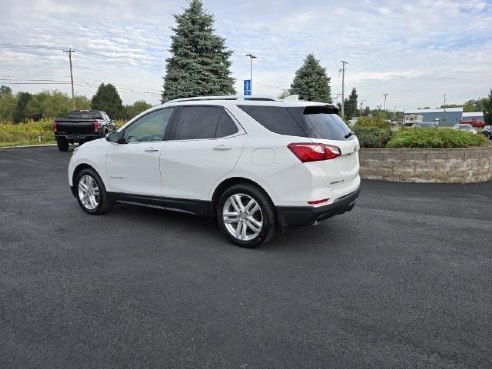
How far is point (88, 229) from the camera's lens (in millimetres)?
5586

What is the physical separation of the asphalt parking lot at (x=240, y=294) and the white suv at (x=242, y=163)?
45 cm

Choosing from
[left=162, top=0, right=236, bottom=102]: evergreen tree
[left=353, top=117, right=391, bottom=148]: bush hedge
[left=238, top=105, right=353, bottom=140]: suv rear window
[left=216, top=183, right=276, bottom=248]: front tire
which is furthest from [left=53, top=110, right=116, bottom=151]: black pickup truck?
[left=238, top=105, right=353, bottom=140]: suv rear window

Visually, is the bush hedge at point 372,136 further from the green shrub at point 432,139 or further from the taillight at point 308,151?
the taillight at point 308,151

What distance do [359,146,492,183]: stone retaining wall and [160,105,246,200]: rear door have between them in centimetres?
637

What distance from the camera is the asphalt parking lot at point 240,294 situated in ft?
8.86

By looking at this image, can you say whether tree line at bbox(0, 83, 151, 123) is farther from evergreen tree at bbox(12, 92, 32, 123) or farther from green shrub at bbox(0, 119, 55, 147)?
green shrub at bbox(0, 119, 55, 147)

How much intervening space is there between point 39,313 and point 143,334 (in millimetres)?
962

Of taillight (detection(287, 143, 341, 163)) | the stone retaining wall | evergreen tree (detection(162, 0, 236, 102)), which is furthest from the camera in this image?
evergreen tree (detection(162, 0, 236, 102))

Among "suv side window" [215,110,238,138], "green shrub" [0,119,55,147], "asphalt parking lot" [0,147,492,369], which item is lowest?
"asphalt parking lot" [0,147,492,369]

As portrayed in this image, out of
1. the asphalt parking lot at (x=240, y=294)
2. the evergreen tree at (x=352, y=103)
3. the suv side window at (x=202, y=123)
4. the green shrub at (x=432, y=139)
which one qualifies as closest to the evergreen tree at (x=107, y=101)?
the evergreen tree at (x=352, y=103)

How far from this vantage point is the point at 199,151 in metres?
5.05

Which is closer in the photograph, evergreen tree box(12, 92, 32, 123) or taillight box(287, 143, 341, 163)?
taillight box(287, 143, 341, 163)

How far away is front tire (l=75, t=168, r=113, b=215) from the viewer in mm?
6215

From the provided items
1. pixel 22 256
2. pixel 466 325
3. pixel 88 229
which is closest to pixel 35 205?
pixel 88 229
